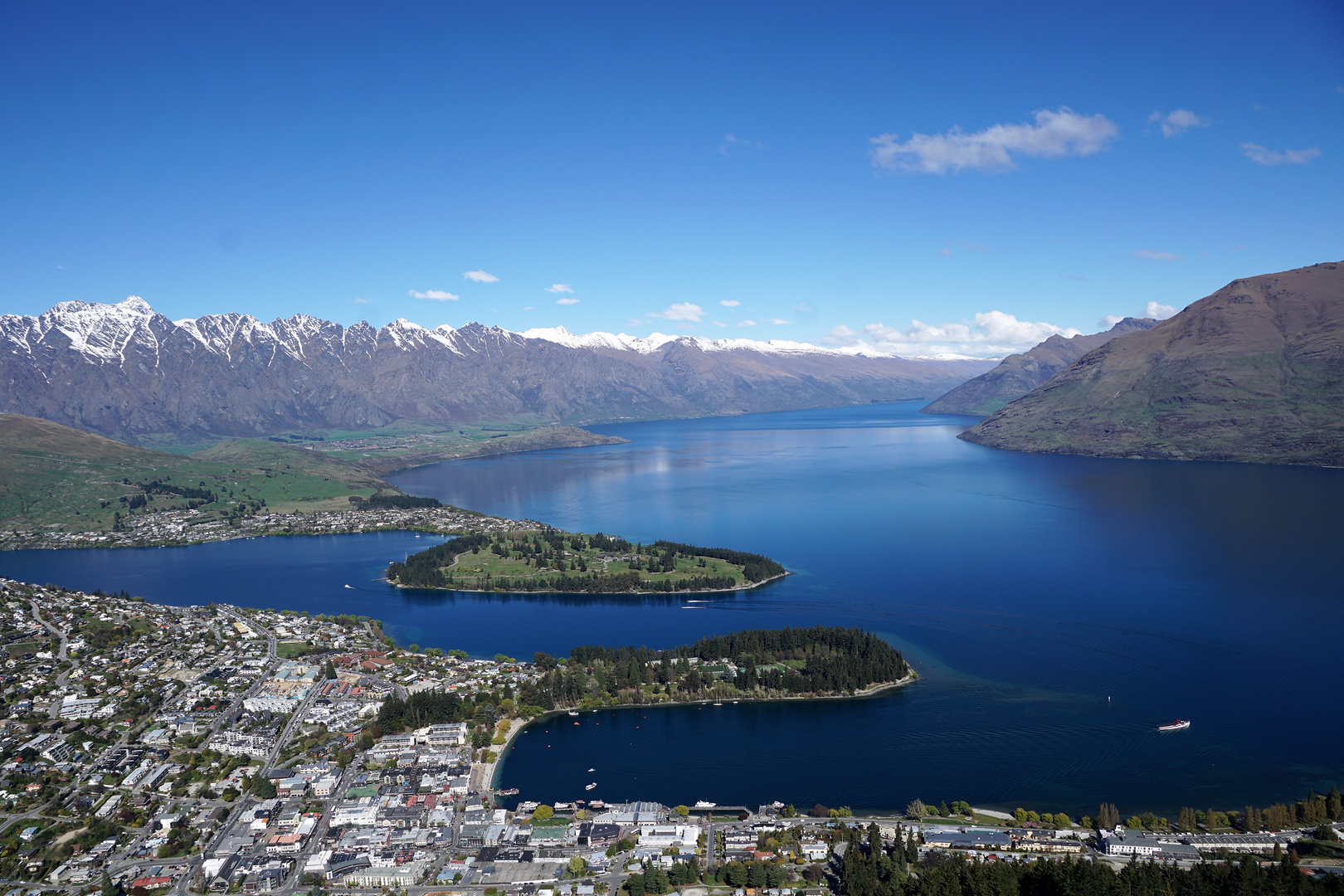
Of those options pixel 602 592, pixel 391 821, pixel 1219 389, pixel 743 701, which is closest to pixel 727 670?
pixel 743 701

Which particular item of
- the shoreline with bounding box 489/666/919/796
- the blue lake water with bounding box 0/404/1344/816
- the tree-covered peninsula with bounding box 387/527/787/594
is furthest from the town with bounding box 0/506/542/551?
the shoreline with bounding box 489/666/919/796

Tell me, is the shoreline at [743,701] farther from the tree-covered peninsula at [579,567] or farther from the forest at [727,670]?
the tree-covered peninsula at [579,567]

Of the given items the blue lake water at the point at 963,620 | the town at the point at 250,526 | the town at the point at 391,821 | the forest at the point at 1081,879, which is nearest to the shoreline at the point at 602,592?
the blue lake water at the point at 963,620

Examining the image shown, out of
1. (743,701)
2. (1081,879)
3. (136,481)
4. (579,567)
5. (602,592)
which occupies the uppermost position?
(136,481)

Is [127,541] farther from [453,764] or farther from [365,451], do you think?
[365,451]

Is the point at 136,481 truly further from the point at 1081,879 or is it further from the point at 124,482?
the point at 1081,879
